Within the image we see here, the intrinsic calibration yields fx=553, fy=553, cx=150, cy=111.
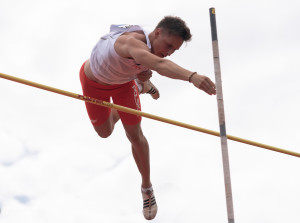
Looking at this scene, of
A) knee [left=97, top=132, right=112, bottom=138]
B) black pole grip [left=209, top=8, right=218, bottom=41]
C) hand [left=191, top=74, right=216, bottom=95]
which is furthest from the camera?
knee [left=97, top=132, right=112, bottom=138]

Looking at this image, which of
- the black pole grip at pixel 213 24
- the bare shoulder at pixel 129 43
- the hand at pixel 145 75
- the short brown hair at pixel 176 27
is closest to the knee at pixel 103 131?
the hand at pixel 145 75

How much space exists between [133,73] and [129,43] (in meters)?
0.67

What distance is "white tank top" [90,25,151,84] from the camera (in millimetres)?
5422

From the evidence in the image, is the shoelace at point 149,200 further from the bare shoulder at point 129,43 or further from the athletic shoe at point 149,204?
the bare shoulder at point 129,43

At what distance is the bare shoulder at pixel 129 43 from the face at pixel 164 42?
0.37ft

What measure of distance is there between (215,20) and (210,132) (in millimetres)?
1426

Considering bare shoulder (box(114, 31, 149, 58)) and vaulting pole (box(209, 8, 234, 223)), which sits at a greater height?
bare shoulder (box(114, 31, 149, 58))

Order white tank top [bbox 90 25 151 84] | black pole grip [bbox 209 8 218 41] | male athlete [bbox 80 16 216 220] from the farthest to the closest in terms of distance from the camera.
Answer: white tank top [bbox 90 25 151 84]
black pole grip [bbox 209 8 218 41]
male athlete [bbox 80 16 216 220]

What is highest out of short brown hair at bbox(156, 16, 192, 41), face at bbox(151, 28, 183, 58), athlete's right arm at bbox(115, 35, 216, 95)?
short brown hair at bbox(156, 16, 192, 41)

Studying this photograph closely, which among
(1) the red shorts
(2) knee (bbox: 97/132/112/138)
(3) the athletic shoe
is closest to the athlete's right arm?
(1) the red shorts

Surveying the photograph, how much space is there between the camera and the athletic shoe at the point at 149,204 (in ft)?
21.4

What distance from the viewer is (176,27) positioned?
5.17 metres

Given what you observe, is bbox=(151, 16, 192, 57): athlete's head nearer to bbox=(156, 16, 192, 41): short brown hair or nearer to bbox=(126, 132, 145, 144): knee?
bbox=(156, 16, 192, 41): short brown hair

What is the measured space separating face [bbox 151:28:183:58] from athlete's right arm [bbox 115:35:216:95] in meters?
0.27
